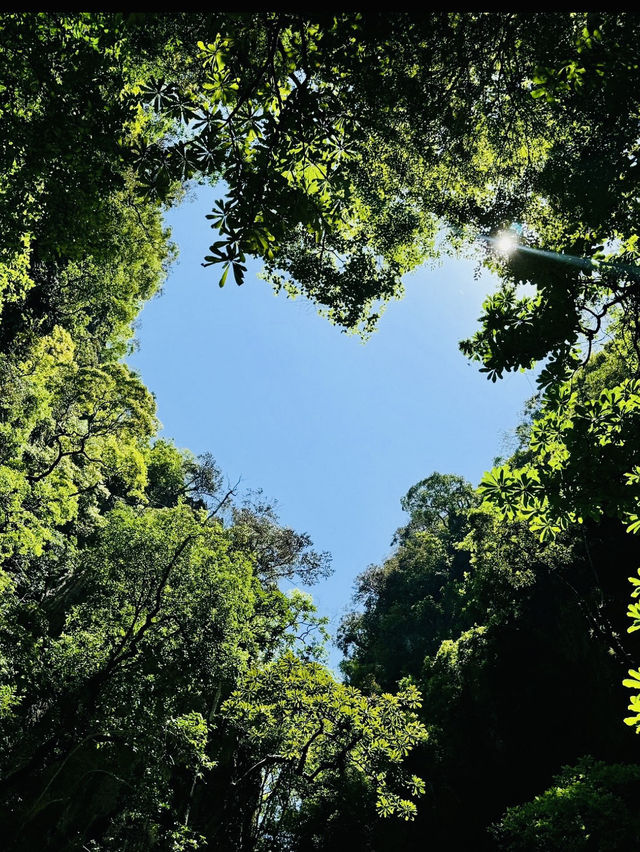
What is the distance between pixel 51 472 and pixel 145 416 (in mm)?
3224

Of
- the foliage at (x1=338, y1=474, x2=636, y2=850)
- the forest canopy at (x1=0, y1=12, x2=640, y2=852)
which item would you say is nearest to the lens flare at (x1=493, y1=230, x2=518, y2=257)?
the forest canopy at (x1=0, y1=12, x2=640, y2=852)

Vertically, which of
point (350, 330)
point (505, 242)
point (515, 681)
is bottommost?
point (515, 681)

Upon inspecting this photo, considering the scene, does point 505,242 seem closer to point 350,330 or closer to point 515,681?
point 350,330

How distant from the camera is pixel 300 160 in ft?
9.68

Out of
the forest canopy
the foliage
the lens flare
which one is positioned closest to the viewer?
the forest canopy

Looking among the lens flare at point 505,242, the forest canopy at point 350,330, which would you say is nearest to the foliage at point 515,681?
the forest canopy at point 350,330

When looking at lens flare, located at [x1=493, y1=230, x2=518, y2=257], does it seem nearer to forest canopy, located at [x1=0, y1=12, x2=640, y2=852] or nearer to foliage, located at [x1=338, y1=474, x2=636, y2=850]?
forest canopy, located at [x1=0, y1=12, x2=640, y2=852]

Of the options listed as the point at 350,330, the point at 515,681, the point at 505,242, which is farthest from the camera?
the point at 515,681

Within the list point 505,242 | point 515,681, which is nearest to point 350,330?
point 505,242

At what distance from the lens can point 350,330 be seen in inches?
344

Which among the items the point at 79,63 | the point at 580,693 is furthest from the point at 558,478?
the point at 580,693

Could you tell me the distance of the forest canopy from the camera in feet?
11.4

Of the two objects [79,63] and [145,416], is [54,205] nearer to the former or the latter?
[79,63]

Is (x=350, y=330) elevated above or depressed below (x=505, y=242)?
below
